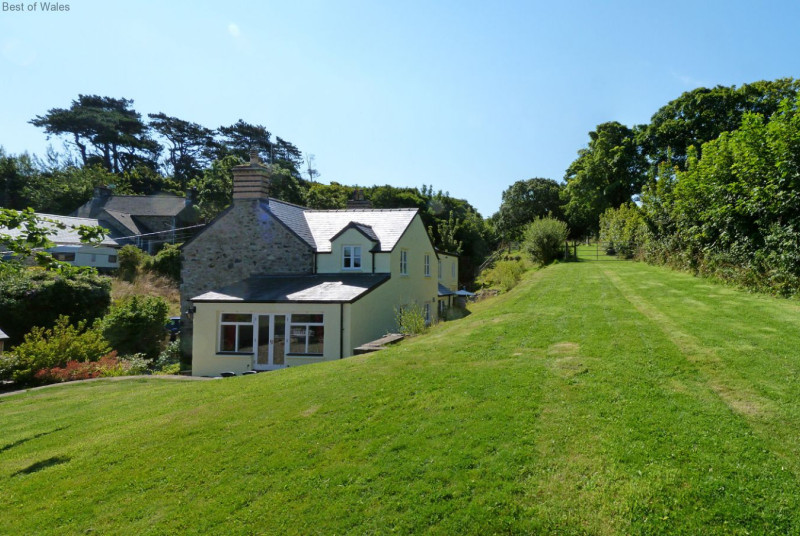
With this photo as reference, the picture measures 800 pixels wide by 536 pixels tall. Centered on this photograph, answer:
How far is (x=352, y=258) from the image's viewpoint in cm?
2250

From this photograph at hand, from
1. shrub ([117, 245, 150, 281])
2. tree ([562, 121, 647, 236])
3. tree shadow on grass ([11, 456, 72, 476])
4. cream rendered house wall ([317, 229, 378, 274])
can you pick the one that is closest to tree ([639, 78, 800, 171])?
tree ([562, 121, 647, 236])

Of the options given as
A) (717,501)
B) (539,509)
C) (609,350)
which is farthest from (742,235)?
(539,509)

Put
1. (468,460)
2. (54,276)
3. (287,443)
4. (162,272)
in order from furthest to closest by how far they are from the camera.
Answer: (162,272), (54,276), (287,443), (468,460)

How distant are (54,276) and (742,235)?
33131 mm

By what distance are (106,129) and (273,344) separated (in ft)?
223

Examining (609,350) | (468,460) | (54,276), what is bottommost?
(468,460)

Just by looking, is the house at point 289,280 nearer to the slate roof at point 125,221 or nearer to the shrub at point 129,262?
the shrub at point 129,262

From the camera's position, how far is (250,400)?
9.20 metres

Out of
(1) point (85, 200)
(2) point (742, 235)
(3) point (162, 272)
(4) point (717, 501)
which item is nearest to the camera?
(4) point (717, 501)

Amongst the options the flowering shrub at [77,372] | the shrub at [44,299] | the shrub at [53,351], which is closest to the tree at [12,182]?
the shrub at [44,299]

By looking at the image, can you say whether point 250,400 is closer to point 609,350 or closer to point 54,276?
point 609,350

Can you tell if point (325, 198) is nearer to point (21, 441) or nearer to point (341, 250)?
point (341, 250)

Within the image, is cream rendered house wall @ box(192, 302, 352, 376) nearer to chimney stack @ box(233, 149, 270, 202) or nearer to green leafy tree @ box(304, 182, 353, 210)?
chimney stack @ box(233, 149, 270, 202)

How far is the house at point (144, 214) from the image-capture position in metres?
49.7
